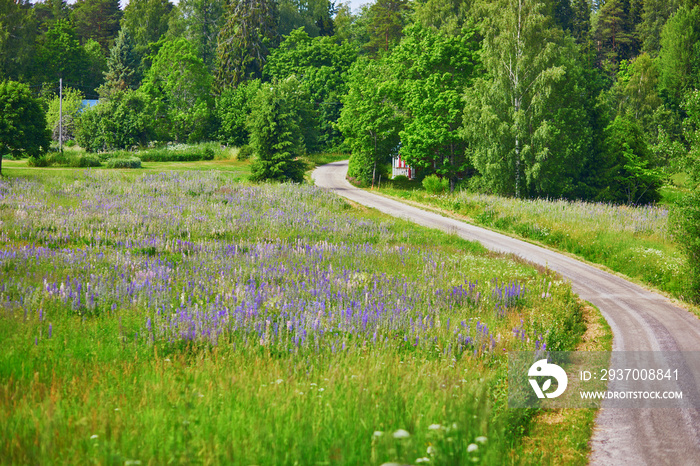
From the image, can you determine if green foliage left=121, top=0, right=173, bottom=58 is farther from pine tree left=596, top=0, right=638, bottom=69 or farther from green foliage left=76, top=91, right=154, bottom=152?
pine tree left=596, top=0, right=638, bottom=69

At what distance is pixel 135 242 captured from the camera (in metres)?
16.7

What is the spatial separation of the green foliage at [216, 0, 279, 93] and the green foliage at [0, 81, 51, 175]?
4301 centimetres

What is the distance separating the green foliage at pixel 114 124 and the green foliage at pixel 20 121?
82.5 feet

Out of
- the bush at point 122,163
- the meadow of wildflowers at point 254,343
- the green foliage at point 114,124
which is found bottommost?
the meadow of wildflowers at point 254,343

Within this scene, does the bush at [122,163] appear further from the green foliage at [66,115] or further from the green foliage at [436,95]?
the green foliage at [436,95]

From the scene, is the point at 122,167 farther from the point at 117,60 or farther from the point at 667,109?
the point at 667,109

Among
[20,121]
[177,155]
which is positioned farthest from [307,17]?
[20,121]

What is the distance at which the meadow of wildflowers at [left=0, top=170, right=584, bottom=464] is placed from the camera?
4.72m

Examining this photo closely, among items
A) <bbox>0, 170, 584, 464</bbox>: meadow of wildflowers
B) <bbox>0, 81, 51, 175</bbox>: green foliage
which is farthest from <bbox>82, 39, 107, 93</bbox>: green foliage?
<bbox>0, 170, 584, 464</bbox>: meadow of wildflowers

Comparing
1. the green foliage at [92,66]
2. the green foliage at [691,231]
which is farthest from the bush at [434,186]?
the green foliage at [92,66]

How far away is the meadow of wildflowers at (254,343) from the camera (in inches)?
186

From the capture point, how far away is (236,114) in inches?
2532

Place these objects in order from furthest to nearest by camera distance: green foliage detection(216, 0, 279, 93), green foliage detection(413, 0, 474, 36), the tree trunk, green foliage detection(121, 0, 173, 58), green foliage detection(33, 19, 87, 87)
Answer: green foliage detection(121, 0, 173, 58), green foliage detection(33, 19, 87, 87), green foliage detection(216, 0, 279, 93), green foliage detection(413, 0, 474, 36), the tree trunk

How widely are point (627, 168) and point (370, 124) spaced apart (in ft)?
70.4
